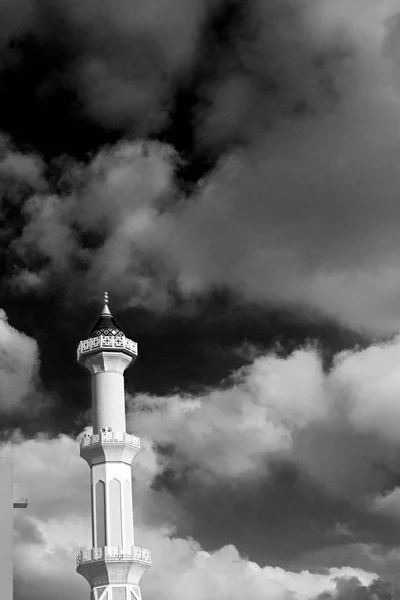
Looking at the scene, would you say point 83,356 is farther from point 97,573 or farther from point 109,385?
point 97,573

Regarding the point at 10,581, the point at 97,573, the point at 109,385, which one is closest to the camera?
the point at 10,581

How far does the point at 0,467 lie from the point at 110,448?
87.7ft

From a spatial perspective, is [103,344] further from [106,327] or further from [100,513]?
[100,513]

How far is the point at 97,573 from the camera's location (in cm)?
6581

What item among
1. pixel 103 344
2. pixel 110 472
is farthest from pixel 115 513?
pixel 103 344

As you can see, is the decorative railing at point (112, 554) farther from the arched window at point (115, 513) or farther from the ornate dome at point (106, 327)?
the ornate dome at point (106, 327)

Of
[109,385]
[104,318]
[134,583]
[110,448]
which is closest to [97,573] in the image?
[134,583]

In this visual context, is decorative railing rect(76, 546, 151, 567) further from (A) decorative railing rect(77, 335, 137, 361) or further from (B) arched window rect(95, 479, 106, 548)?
(A) decorative railing rect(77, 335, 137, 361)

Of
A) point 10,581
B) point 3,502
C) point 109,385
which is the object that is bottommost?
point 10,581

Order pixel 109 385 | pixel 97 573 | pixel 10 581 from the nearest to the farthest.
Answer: pixel 10 581 < pixel 97 573 < pixel 109 385

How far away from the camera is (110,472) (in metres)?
69.4

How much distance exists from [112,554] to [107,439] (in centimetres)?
872

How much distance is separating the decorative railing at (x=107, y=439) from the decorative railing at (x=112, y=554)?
314 inches

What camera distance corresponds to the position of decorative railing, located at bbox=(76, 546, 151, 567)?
65.7m
